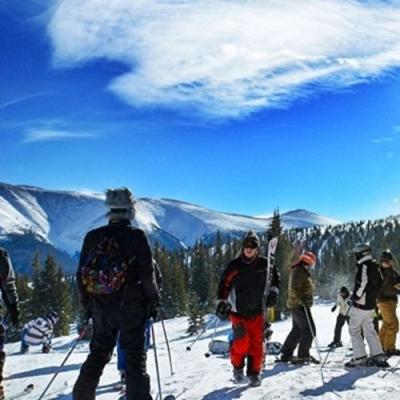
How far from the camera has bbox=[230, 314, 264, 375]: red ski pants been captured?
764 cm

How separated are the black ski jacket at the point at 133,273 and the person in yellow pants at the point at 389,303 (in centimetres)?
689

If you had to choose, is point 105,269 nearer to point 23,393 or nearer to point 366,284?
point 23,393

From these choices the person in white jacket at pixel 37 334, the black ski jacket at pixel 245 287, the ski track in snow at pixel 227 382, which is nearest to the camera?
the ski track in snow at pixel 227 382

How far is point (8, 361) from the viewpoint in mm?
12375

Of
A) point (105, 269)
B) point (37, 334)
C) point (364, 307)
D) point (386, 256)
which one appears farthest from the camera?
point (37, 334)

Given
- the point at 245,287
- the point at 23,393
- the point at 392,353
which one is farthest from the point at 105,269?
the point at 392,353

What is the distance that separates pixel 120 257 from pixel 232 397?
2847 mm

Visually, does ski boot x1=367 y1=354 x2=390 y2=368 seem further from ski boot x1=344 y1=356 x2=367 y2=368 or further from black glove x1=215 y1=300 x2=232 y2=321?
black glove x1=215 y1=300 x2=232 y2=321

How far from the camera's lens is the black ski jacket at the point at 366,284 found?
31.1ft

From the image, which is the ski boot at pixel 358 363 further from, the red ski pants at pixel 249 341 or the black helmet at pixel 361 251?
the red ski pants at pixel 249 341

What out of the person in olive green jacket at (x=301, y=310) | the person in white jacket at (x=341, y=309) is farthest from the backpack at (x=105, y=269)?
the person in white jacket at (x=341, y=309)

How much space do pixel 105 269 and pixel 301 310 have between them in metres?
5.54

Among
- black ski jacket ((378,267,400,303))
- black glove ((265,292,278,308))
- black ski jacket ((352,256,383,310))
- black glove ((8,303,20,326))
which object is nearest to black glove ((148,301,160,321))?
black glove ((265,292,278,308))

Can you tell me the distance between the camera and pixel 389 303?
10906 mm
